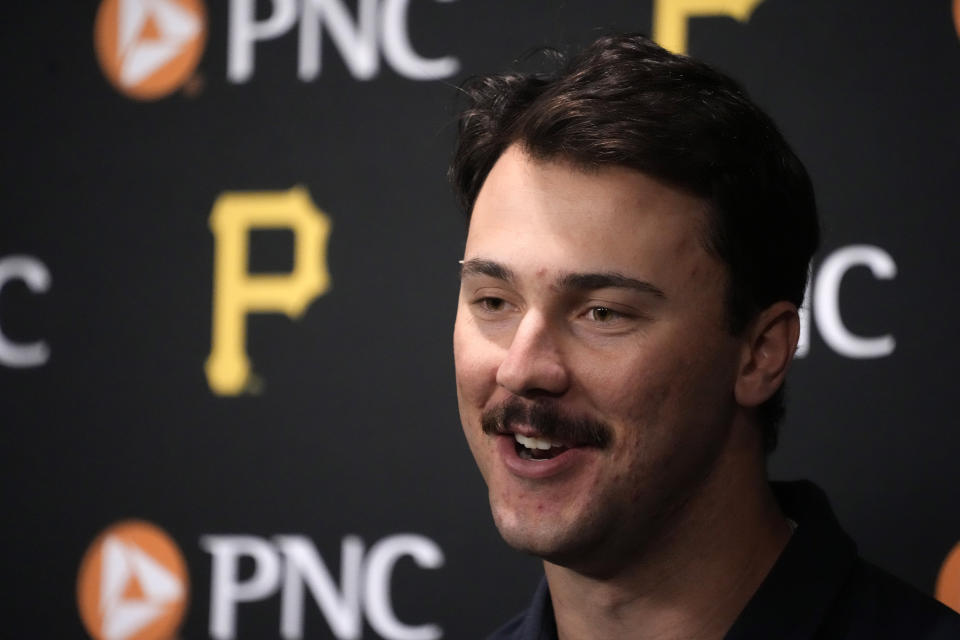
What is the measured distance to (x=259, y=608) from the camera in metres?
1.86

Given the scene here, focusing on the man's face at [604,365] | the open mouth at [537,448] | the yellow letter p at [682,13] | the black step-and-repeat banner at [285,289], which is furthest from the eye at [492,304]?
the yellow letter p at [682,13]

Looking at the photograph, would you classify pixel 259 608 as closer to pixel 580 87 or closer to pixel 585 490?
pixel 585 490

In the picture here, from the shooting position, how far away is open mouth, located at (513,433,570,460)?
125cm

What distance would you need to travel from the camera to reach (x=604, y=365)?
123cm

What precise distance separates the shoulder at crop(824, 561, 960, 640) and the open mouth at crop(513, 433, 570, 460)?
33cm

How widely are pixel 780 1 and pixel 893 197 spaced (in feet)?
1.05

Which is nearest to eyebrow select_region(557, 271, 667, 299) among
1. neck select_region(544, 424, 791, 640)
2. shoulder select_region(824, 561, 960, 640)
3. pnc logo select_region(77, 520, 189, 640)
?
neck select_region(544, 424, 791, 640)

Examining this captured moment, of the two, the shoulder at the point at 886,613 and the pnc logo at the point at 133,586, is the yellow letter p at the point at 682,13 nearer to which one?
the shoulder at the point at 886,613

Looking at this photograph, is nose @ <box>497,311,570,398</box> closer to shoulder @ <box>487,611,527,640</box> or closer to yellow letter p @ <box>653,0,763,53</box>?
shoulder @ <box>487,611,527,640</box>

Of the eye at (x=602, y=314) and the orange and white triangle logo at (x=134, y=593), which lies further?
the orange and white triangle logo at (x=134, y=593)

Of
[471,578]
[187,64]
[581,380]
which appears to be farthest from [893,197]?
[187,64]

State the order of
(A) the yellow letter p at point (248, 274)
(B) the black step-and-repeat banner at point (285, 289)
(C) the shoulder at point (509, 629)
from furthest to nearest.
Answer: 1. (A) the yellow letter p at point (248, 274)
2. (B) the black step-and-repeat banner at point (285, 289)
3. (C) the shoulder at point (509, 629)

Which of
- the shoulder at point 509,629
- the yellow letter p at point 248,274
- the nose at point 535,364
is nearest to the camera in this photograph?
the nose at point 535,364

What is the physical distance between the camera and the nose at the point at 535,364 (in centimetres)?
122
